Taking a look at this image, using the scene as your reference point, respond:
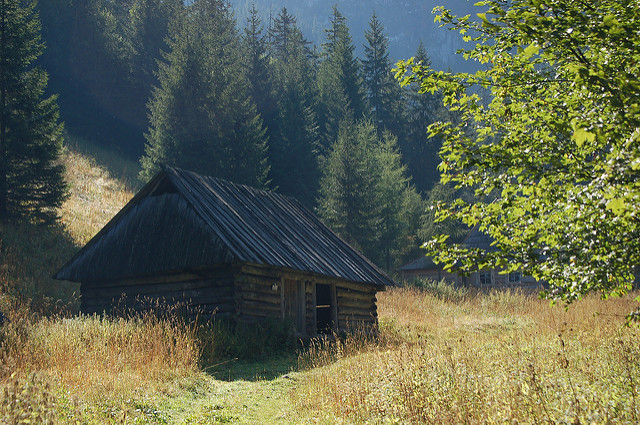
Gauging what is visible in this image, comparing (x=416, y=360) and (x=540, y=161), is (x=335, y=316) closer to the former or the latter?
(x=416, y=360)

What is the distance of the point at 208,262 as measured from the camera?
53.4 feet

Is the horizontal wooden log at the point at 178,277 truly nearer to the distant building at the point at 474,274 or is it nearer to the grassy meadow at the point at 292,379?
the grassy meadow at the point at 292,379

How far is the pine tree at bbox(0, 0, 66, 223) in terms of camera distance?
86.8ft

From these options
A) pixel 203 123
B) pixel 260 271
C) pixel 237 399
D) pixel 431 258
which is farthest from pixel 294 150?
pixel 237 399

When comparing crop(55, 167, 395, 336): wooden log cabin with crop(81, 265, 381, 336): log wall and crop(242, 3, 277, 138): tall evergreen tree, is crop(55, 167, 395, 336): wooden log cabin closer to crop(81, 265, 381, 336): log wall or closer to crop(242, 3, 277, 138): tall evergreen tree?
crop(81, 265, 381, 336): log wall

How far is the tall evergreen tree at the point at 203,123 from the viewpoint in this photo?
39.1 metres

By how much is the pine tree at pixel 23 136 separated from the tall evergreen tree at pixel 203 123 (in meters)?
11.5

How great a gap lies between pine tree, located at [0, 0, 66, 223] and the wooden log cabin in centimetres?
935

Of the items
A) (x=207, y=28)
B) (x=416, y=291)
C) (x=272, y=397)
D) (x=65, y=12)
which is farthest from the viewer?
(x=207, y=28)

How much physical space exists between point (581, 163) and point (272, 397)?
6180 mm

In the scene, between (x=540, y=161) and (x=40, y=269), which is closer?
(x=540, y=161)

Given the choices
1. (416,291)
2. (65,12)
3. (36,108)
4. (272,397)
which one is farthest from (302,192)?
(272,397)

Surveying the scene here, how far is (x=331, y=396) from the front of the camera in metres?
9.20

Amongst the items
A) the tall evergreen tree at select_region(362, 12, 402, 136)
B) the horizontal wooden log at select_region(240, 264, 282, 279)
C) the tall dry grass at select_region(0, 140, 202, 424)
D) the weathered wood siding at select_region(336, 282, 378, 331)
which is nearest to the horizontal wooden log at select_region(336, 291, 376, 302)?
the weathered wood siding at select_region(336, 282, 378, 331)
